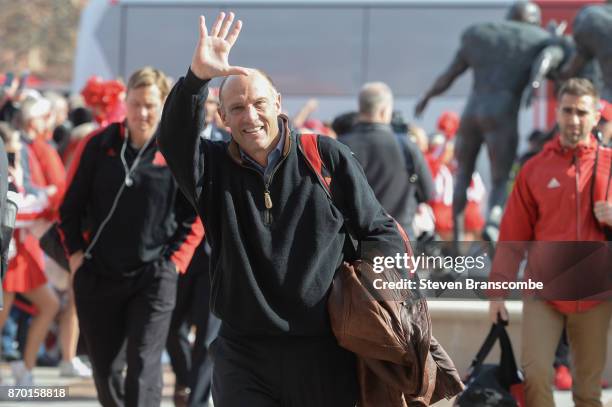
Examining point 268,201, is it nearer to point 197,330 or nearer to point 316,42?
point 197,330

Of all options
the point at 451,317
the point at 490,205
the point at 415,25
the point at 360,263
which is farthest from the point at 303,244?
the point at 415,25

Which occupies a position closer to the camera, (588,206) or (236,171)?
(236,171)

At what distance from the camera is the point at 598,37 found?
9.77 meters

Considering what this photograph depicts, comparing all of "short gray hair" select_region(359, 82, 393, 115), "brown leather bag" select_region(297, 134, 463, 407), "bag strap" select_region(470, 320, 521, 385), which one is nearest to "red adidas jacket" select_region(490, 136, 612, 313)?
"bag strap" select_region(470, 320, 521, 385)

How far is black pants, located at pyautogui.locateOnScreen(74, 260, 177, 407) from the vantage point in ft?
19.8

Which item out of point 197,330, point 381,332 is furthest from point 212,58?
point 197,330

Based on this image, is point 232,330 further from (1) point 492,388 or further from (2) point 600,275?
(1) point 492,388

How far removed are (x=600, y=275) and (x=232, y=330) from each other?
146cm

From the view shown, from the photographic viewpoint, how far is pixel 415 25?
70.5 ft

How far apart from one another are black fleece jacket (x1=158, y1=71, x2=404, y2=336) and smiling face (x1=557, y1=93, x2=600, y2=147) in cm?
199

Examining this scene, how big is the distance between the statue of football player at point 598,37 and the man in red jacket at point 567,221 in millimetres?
3738

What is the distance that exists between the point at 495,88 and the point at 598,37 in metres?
1.93

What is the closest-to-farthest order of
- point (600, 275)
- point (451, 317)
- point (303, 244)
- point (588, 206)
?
point (303, 244) → point (600, 275) → point (588, 206) → point (451, 317)

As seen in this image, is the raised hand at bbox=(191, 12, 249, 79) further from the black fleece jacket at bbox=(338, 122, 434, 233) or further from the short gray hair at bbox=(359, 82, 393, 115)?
the short gray hair at bbox=(359, 82, 393, 115)
